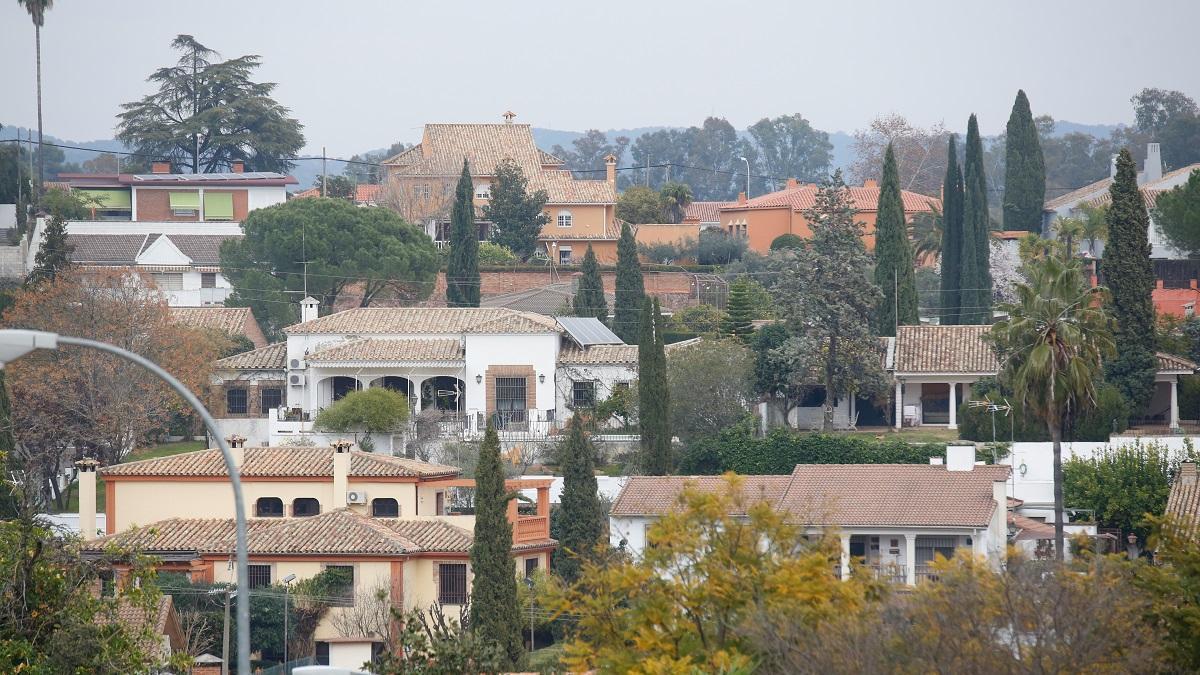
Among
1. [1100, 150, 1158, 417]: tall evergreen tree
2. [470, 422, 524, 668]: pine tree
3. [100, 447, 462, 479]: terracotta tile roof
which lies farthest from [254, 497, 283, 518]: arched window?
[1100, 150, 1158, 417]: tall evergreen tree

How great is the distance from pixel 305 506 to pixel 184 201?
4749 centimetres

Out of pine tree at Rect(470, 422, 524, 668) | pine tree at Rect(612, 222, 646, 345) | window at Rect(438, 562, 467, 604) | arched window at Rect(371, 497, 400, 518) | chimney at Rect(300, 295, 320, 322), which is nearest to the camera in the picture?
pine tree at Rect(470, 422, 524, 668)

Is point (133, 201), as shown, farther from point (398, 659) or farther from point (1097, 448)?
point (398, 659)

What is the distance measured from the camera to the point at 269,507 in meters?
48.1

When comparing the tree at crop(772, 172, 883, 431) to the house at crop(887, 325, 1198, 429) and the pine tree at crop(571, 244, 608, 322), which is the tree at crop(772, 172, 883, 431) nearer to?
the house at crop(887, 325, 1198, 429)

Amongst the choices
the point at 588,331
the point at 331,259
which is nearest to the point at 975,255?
the point at 588,331

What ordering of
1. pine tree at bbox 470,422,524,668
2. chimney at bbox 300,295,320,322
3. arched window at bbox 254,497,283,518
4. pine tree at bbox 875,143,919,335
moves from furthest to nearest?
chimney at bbox 300,295,320,322, pine tree at bbox 875,143,919,335, arched window at bbox 254,497,283,518, pine tree at bbox 470,422,524,668

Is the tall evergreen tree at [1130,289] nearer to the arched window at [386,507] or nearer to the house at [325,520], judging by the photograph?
the house at [325,520]

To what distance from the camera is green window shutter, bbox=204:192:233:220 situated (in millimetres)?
92062

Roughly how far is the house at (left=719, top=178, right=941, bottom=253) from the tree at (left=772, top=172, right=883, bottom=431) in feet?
103

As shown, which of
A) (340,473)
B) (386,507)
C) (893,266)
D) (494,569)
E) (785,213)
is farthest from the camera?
(785,213)

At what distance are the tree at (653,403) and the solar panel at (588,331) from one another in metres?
6.92

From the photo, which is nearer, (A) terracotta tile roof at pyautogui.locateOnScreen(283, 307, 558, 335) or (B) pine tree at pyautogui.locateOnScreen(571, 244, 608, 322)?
(A) terracotta tile roof at pyautogui.locateOnScreen(283, 307, 558, 335)

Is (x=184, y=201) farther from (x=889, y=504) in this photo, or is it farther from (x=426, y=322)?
(x=889, y=504)
